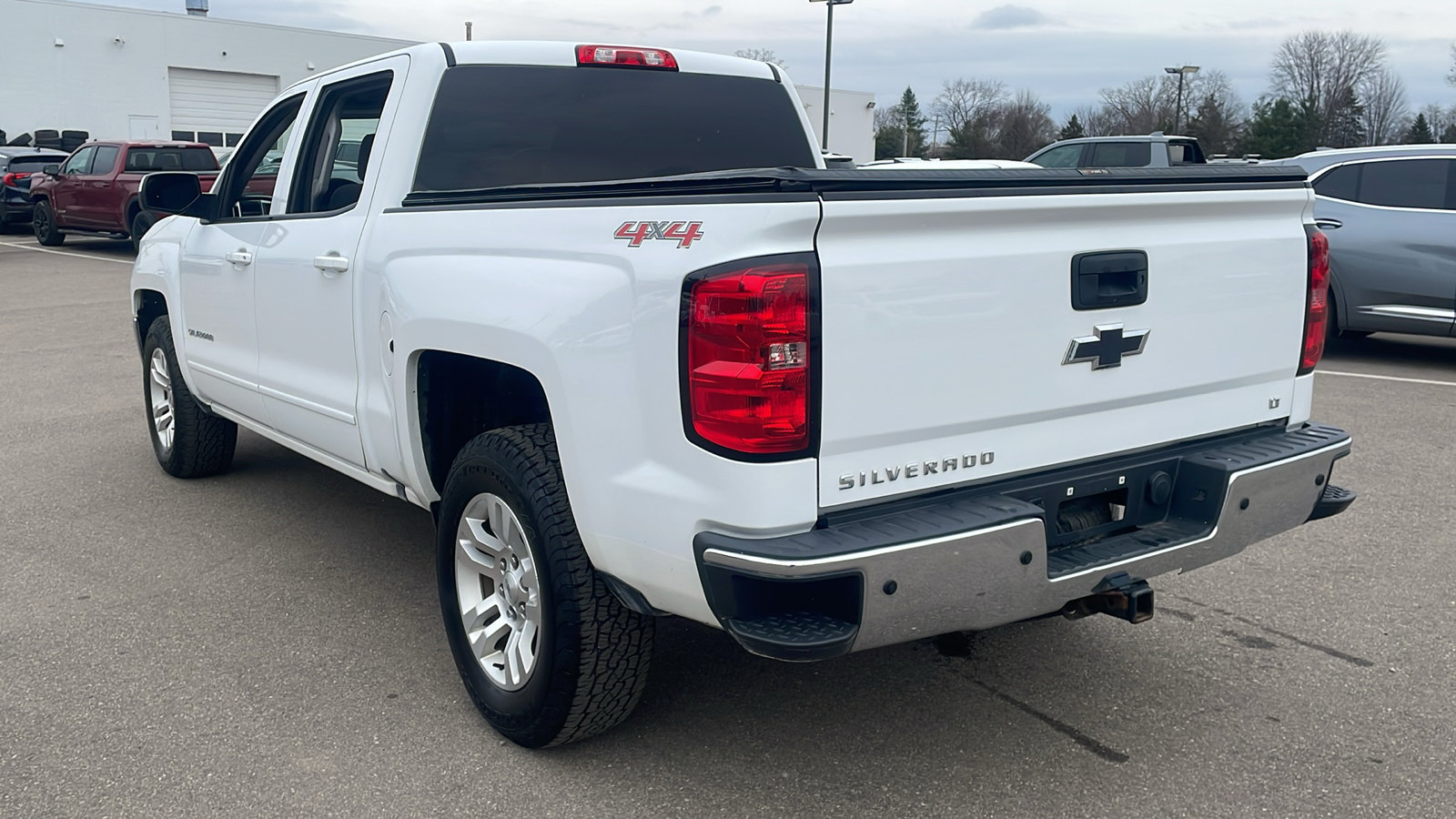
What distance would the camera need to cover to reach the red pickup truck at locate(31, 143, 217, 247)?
18.8 m

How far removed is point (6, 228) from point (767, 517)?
88.3 feet

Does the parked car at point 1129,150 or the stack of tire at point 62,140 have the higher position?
the stack of tire at point 62,140

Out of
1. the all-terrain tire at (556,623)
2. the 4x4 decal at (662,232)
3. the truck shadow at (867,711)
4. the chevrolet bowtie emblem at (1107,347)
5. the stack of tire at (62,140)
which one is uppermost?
the stack of tire at (62,140)

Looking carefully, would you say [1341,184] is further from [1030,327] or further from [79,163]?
[79,163]

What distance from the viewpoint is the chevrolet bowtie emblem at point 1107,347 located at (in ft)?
9.86

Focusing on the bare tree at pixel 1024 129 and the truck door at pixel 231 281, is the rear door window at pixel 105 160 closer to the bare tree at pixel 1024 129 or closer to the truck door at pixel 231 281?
the truck door at pixel 231 281

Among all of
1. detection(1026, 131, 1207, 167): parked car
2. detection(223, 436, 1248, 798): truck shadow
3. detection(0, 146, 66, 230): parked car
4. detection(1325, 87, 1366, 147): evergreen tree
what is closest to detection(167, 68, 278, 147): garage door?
detection(0, 146, 66, 230): parked car

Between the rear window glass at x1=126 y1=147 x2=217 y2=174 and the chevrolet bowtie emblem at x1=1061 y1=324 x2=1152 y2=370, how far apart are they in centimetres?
1860

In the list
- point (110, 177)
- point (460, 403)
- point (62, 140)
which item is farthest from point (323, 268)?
point (62, 140)

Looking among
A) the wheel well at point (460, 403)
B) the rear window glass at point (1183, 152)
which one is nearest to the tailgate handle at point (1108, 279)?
the wheel well at point (460, 403)

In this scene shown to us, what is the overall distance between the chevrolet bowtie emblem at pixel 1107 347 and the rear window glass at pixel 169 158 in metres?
18.6

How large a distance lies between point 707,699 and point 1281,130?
59396mm

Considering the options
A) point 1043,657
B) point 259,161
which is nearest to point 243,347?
point 259,161

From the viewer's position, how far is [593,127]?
4.40 meters
